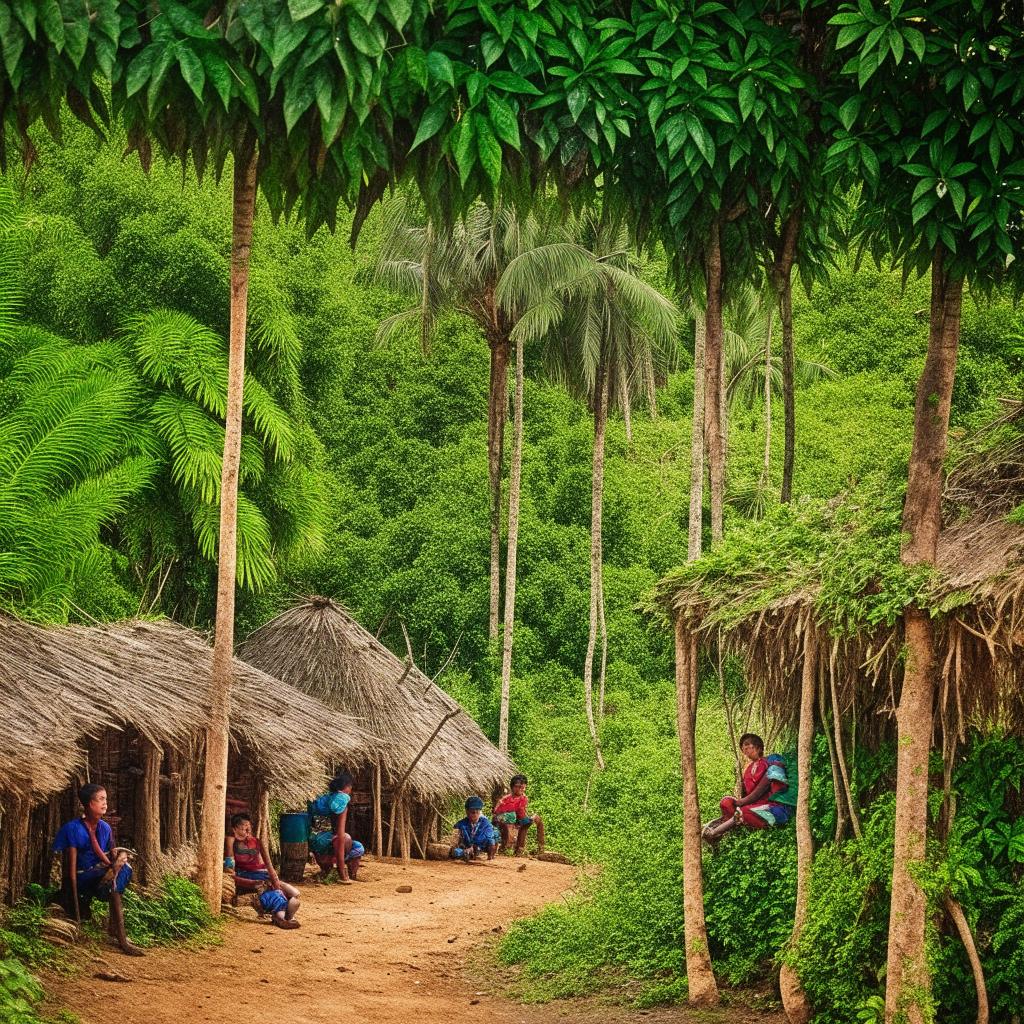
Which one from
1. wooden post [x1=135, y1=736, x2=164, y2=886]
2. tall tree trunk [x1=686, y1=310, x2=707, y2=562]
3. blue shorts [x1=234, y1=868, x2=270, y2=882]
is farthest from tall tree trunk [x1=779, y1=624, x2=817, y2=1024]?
blue shorts [x1=234, y1=868, x2=270, y2=882]

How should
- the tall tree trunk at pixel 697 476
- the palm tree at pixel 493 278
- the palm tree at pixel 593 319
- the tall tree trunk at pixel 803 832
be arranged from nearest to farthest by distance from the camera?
the tall tree trunk at pixel 803 832 → the tall tree trunk at pixel 697 476 → the palm tree at pixel 593 319 → the palm tree at pixel 493 278

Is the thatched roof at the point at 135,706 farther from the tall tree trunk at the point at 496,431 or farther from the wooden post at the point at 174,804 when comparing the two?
the tall tree trunk at the point at 496,431

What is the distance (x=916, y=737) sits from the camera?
732cm

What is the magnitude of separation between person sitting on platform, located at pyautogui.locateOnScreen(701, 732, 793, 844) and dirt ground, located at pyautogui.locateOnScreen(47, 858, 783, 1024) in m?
1.19

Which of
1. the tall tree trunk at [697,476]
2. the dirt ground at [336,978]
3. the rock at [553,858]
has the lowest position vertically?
the rock at [553,858]

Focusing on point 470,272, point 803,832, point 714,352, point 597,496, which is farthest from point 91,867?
point 470,272

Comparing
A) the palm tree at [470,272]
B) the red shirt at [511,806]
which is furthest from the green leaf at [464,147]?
the palm tree at [470,272]

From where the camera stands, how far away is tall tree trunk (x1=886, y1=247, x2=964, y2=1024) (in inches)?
285

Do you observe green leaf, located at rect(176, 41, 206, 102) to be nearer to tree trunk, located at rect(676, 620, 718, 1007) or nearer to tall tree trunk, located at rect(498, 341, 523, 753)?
tree trunk, located at rect(676, 620, 718, 1007)

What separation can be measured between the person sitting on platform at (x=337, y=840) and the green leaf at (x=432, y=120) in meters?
9.32

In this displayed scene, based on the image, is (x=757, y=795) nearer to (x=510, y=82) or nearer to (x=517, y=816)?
(x=510, y=82)

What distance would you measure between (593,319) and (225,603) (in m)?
13.3

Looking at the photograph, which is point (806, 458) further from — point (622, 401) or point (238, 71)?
point (238, 71)

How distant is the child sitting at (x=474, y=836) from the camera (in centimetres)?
1839
